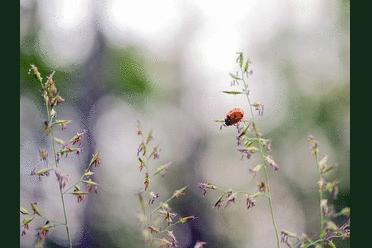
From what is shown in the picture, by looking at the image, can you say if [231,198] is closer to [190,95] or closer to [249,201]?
[249,201]

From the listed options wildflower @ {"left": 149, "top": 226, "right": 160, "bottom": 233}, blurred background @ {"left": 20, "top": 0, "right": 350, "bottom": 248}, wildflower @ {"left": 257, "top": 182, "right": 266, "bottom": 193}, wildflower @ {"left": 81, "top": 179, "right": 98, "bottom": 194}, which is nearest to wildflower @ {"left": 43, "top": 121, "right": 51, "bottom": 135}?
wildflower @ {"left": 81, "top": 179, "right": 98, "bottom": 194}

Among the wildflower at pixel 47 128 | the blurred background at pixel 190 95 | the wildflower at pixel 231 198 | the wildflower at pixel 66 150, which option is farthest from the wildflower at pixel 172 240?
the blurred background at pixel 190 95

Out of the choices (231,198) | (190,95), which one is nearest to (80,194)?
(231,198)

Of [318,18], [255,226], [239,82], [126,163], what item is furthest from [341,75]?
[239,82]

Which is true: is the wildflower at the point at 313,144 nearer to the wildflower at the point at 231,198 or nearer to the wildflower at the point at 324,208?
the wildflower at the point at 324,208

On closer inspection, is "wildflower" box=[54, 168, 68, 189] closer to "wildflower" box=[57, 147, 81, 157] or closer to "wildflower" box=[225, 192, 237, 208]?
"wildflower" box=[57, 147, 81, 157]

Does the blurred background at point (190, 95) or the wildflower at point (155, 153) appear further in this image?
the blurred background at point (190, 95)
